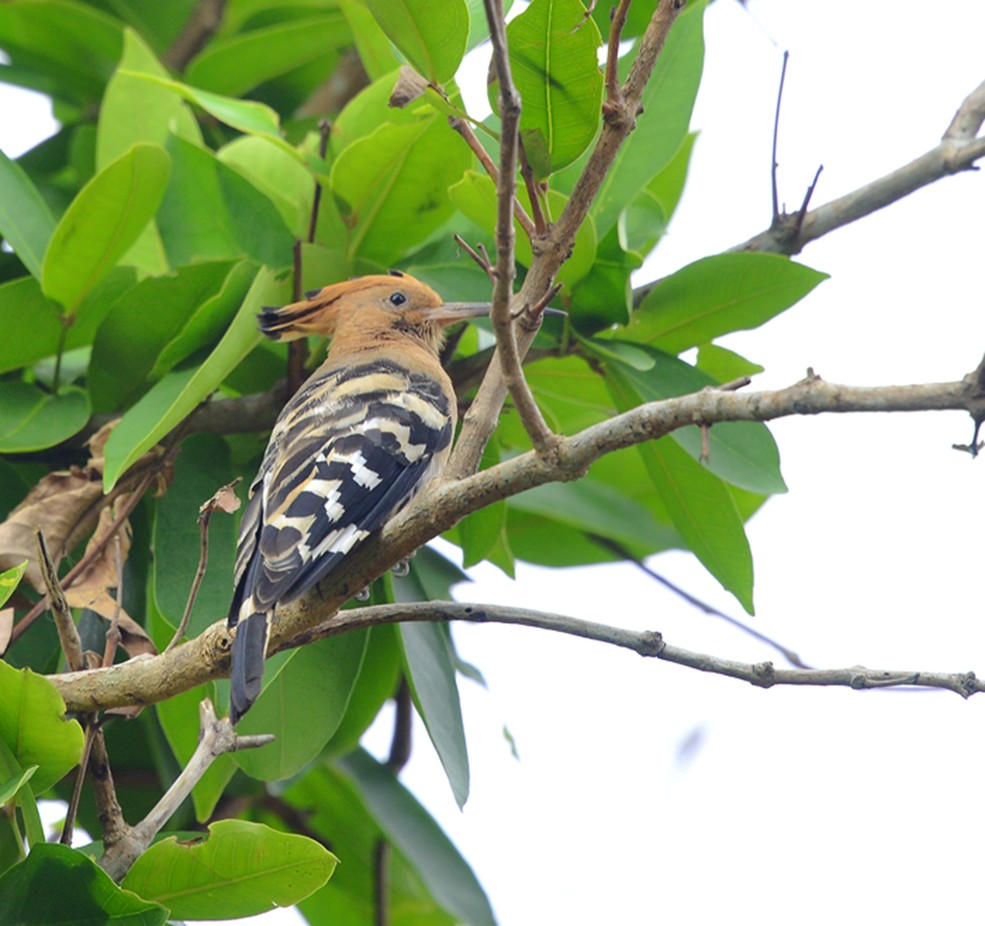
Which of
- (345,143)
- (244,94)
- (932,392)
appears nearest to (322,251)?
(345,143)

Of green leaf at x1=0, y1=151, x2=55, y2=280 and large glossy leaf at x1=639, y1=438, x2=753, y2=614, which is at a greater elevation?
green leaf at x1=0, y1=151, x2=55, y2=280

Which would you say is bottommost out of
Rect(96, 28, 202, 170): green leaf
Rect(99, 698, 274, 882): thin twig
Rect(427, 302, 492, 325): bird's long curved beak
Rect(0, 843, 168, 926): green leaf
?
Rect(0, 843, 168, 926): green leaf

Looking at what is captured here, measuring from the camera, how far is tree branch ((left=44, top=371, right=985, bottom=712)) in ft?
5.26

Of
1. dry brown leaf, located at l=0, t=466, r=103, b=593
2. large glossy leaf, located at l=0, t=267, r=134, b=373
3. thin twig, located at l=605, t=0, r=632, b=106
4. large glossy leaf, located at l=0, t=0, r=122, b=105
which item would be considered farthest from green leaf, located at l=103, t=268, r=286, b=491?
large glossy leaf, located at l=0, t=0, r=122, b=105

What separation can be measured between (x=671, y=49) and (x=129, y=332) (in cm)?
141

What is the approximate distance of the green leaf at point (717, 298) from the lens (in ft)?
9.10

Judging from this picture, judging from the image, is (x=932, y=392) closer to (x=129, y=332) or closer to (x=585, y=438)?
(x=585, y=438)

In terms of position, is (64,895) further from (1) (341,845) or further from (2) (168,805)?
(1) (341,845)

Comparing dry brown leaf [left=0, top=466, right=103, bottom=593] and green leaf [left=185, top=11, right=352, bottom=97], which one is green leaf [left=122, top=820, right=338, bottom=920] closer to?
dry brown leaf [left=0, top=466, right=103, bottom=593]

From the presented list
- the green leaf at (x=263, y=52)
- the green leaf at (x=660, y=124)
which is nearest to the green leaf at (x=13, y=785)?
the green leaf at (x=660, y=124)

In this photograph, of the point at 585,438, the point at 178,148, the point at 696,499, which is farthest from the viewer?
the point at 178,148

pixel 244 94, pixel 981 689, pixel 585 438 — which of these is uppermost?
pixel 244 94

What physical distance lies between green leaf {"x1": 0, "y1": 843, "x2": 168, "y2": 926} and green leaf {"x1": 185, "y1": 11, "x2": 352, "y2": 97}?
2470mm

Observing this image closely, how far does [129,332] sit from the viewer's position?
2.91 m
